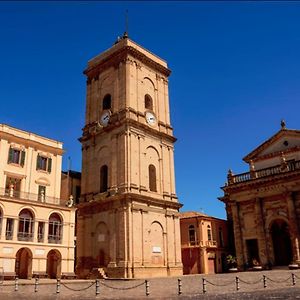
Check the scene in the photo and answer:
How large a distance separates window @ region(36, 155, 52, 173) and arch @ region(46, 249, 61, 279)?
29.8 ft

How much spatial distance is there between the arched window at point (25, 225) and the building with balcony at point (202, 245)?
2379 centimetres

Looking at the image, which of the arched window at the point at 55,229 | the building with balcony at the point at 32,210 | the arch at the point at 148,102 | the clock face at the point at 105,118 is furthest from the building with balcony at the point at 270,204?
the arched window at the point at 55,229

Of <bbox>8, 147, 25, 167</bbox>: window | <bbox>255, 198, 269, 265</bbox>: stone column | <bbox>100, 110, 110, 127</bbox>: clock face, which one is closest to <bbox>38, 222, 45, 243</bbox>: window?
<bbox>8, 147, 25, 167</bbox>: window

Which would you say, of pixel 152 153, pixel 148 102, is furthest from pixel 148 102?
pixel 152 153

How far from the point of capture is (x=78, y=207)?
131 ft

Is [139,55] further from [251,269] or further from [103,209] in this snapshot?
[251,269]

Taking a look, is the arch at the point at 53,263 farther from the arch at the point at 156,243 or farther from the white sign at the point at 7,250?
the arch at the point at 156,243

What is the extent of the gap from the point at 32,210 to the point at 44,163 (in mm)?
7360

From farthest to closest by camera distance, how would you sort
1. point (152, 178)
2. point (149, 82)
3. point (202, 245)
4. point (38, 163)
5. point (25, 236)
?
1. point (202, 245)
2. point (149, 82)
3. point (38, 163)
4. point (152, 178)
5. point (25, 236)

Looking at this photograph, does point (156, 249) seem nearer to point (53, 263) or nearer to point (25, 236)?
point (53, 263)

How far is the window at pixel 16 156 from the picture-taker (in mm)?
38531

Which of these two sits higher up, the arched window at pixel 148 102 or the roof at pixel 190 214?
the arched window at pixel 148 102

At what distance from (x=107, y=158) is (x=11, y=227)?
36.4ft

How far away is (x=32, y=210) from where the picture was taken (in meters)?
35.8
